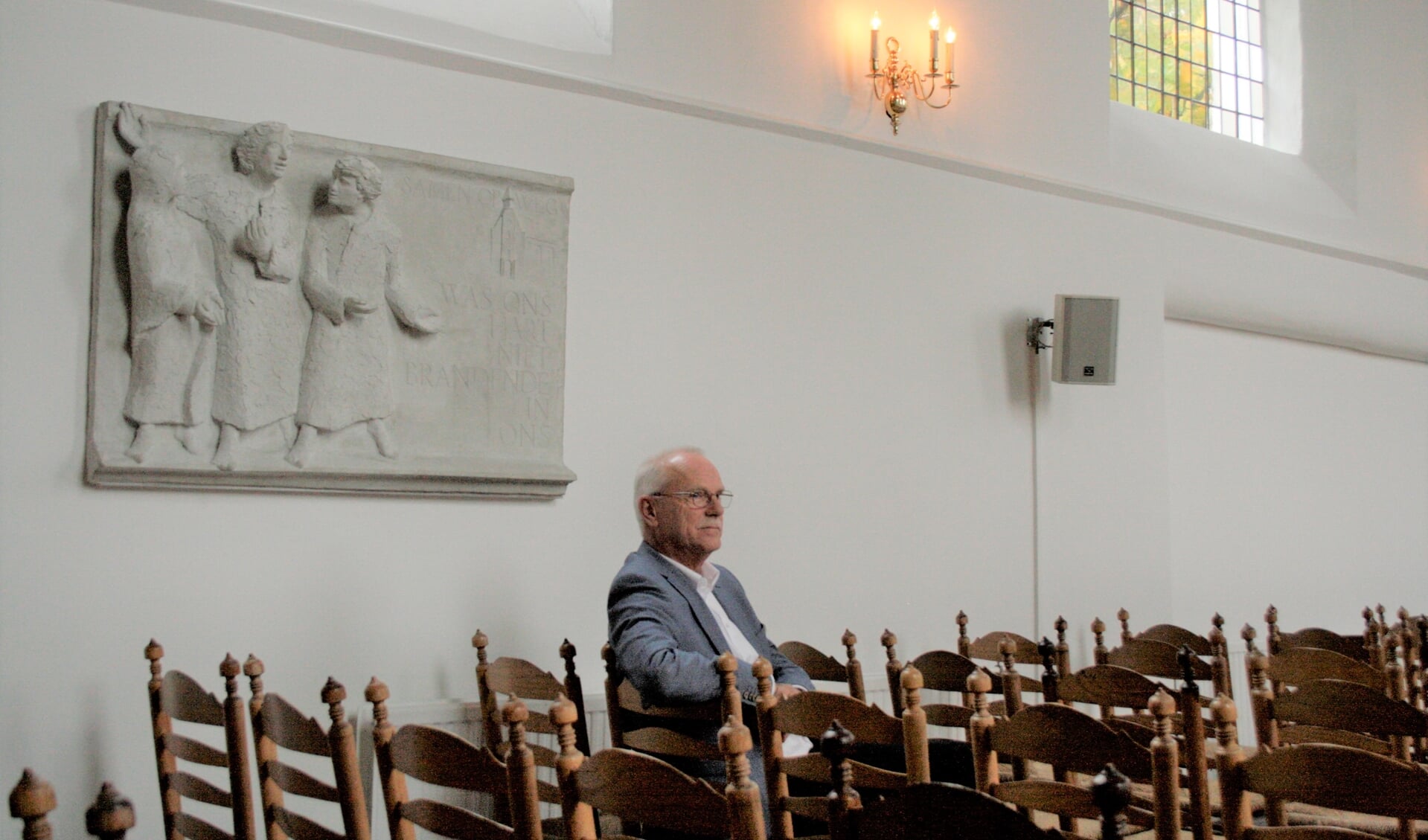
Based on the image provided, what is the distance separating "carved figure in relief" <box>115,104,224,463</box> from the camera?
3824 millimetres

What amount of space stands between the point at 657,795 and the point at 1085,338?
14.7 feet

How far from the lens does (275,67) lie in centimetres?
420

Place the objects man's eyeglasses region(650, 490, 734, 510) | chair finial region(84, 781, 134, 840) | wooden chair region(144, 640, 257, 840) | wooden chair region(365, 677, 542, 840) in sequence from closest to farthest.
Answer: chair finial region(84, 781, 134, 840) → wooden chair region(365, 677, 542, 840) → wooden chair region(144, 640, 257, 840) → man's eyeglasses region(650, 490, 734, 510)

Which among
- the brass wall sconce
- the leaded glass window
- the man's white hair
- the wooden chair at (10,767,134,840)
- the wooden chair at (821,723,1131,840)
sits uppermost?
the leaded glass window

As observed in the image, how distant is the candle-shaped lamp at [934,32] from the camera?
19.2 ft

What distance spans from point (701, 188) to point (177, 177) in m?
2.00

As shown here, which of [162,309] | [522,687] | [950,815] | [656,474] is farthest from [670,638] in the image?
[950,815]

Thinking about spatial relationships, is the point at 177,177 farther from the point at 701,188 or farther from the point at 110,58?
the point at 701,188

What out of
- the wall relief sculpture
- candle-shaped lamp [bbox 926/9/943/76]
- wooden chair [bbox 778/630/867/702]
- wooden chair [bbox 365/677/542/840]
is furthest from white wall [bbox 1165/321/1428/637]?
wooden chair [bbox 365/677/542/840]

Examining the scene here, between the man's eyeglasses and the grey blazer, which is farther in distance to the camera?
the man's eyeglasses

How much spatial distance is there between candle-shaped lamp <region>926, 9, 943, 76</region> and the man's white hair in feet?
8.65

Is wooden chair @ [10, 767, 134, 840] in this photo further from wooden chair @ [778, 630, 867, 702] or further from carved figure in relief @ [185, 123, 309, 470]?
wooden chair @ [778, 630, 867, 702]

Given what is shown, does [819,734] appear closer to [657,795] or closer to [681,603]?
[657,795]

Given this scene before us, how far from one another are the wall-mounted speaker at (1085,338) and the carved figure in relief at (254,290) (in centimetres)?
342
